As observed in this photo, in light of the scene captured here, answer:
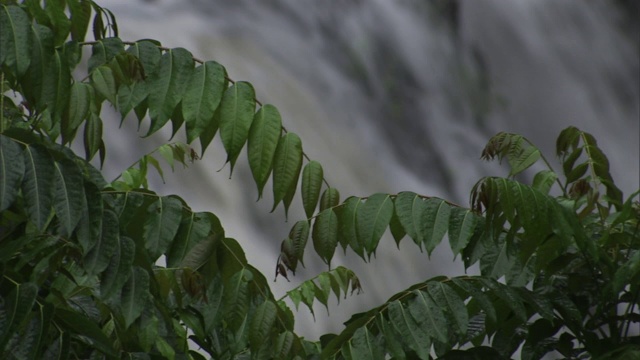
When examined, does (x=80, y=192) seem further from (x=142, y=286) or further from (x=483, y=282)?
(x=483, y=282)

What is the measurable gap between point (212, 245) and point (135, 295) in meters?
0.21

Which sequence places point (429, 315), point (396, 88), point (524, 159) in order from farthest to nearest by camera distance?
point (396, 88) → point (524, 159) → point (429, 315)

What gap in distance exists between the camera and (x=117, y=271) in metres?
1.64

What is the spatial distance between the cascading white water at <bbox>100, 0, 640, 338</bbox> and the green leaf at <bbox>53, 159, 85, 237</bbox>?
337cm

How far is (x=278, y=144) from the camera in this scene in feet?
6.39

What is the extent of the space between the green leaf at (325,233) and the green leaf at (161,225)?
0.23m

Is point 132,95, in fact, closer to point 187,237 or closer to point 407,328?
point 187,237

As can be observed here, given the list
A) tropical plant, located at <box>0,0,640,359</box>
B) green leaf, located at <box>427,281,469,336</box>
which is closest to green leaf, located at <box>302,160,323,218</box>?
tropical plant, located at <box>0,0,640,359</box>

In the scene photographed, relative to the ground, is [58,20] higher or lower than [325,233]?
higher

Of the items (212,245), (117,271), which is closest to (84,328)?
(117,271)

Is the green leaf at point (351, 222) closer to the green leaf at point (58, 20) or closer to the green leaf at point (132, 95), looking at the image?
the green leaf at point (132, 95)

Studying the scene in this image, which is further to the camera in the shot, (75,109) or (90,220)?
(75,109)

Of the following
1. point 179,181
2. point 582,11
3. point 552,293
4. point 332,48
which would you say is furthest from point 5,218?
point 582,11

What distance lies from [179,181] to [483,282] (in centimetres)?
335
